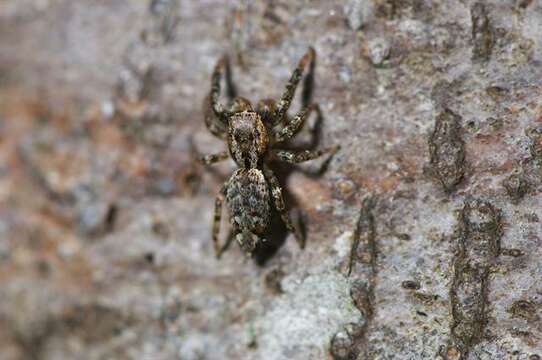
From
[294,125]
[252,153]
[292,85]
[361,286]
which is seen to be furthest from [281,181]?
[361,286]

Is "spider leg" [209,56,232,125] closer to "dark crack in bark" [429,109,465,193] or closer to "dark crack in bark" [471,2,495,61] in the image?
"dark crack in bark" [429,109,465,193]

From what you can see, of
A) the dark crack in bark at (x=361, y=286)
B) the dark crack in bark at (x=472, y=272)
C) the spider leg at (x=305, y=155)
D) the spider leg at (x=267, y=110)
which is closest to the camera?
the dark crack in bark at (x=472, y=272)

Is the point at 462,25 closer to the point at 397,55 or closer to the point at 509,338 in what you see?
A: the point at 397,55

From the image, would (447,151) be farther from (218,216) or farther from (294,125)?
(218,216)

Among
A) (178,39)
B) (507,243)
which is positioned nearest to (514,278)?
(507,243)

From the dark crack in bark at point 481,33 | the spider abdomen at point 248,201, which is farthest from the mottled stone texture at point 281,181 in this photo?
the spider abdomen at point 248,201

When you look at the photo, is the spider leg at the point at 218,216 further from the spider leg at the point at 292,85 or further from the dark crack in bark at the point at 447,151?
the dark crack in bark at the point at 447,151
